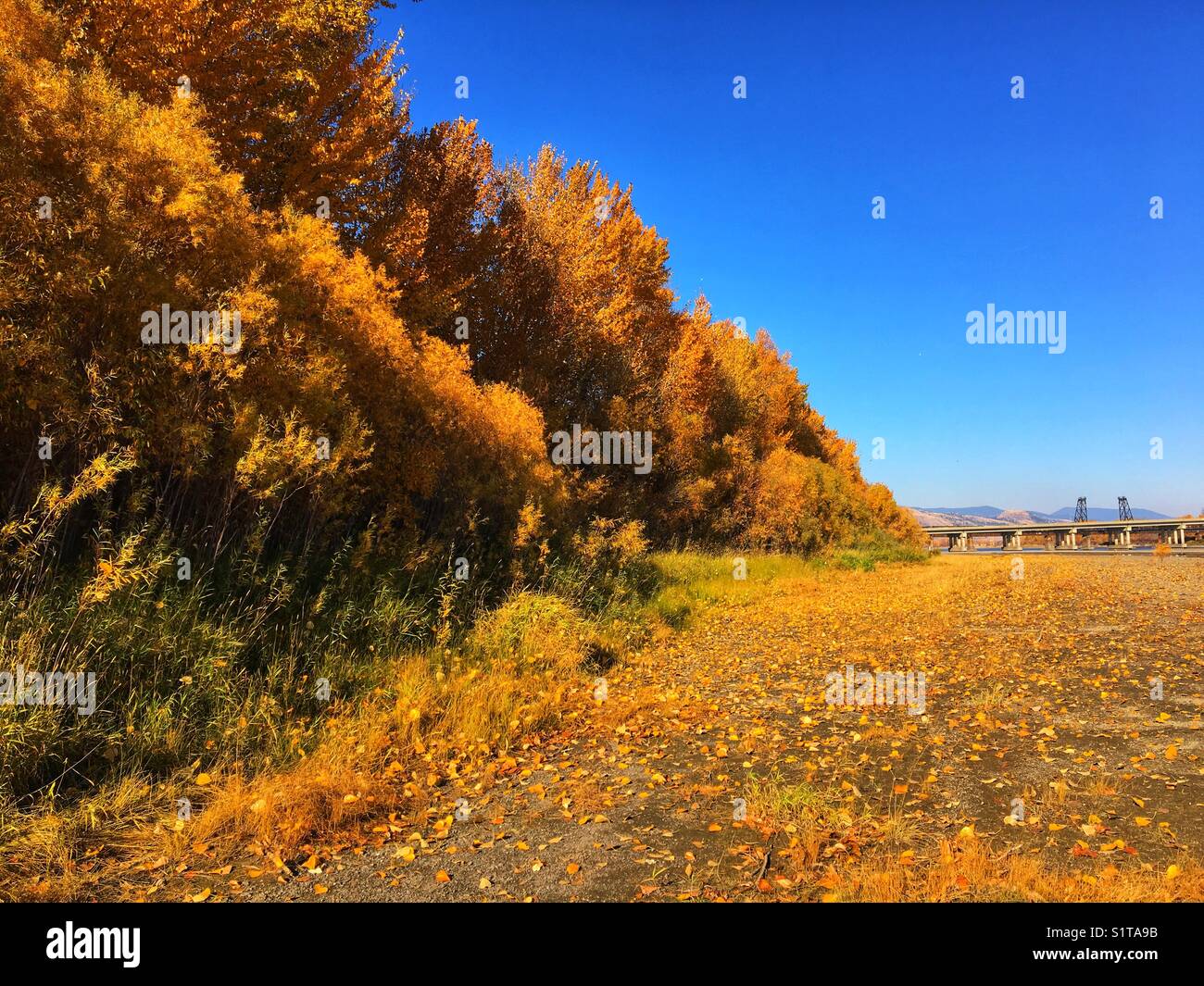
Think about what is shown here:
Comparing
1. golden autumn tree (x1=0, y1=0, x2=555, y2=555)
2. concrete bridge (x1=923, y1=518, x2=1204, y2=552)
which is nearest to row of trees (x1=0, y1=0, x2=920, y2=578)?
golden autumn tree (x1=0, y1=0, x2=555, y2=555)

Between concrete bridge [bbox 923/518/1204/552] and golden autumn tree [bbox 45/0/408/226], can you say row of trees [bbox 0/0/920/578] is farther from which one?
concrete bridge [bbox 923/518/1204/552]

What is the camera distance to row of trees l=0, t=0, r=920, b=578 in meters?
6.08

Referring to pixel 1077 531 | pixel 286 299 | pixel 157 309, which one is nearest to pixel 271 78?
pixel 286 299

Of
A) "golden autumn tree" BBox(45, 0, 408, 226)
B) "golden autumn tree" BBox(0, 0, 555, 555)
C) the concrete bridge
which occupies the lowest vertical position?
the concrete bridge

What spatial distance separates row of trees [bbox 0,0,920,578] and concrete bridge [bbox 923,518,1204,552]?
52221 mm

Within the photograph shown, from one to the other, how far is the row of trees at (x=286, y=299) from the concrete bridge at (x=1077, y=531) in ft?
171

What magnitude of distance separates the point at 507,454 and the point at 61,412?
7.47 metres

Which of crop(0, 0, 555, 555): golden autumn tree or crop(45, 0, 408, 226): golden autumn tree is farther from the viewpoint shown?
crop(45, 0, 408, 226): golden autumn tree

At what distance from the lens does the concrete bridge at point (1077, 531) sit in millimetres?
58969

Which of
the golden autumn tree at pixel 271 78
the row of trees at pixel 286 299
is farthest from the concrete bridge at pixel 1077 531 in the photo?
the golden autumn tree at pixel 271 78

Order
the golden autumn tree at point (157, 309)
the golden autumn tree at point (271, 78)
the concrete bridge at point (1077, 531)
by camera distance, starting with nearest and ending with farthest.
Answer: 1. the golden autumn tree at point (157, 309)
2. the golden autumn tree at point (271, 78)
3. the concrete bridge at point (1077, 531)

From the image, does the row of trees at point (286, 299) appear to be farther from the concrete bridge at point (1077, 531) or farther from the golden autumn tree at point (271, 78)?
the concrete bridge at point (1077, 531)

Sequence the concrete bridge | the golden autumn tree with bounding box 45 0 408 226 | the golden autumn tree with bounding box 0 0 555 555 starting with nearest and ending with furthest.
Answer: the golden autumn tree with bounding box 0 0 555 555 → the golden autumn tree with bounding box 45 0 408 226 → the concrete bridge

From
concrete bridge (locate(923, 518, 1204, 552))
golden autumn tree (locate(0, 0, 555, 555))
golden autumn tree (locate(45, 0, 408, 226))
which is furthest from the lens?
concrete bridge (locate(923, 518, 1204, 552))
